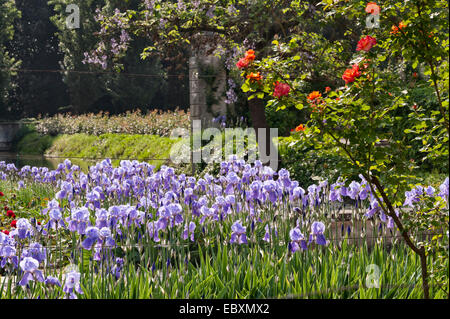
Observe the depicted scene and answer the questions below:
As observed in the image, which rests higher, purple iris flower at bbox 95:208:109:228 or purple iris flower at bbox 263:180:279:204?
purple iris flower at bbox 263:180:279:204

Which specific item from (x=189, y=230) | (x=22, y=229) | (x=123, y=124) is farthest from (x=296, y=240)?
(x=123, y=124)

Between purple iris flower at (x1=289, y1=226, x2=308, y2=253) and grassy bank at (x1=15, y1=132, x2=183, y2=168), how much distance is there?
8.05 meters

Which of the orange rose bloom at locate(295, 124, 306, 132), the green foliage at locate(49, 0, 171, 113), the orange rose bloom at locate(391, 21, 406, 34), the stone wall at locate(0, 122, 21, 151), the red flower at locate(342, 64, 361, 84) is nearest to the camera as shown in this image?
the orange rose bloom at locate(391, 21, 406, 34)

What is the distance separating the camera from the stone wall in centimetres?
2522

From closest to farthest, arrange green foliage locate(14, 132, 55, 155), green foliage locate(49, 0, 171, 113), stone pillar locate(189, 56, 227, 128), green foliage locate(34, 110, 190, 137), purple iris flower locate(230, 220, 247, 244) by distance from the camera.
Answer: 1. purple iris flower locate(230, 220, 247, 244)
2. stone pillar locate(189, 56, 227, 128)
3. green foliage locate(34, 110, 190, 137)
4. green foliage locate(14, 132, 55, 155)
5. green foliage locate(49, 0, 171, 113)

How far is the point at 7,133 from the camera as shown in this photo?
25938 mm

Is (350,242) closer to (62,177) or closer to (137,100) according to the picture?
(62,177)

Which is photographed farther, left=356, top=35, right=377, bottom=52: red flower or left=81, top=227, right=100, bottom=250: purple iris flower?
left=81, top=227, right=100, bottom=250: purple iris flower

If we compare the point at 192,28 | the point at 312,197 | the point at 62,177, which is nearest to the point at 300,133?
the point at 312,197

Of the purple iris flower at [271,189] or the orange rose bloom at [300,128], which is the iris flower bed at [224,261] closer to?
the purple iris flower at [271,189]

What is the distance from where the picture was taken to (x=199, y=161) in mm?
10688

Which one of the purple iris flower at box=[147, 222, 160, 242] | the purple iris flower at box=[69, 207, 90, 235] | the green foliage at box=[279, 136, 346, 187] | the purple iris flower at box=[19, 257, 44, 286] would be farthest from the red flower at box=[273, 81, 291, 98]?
the green foliage at box=[279, 136, 346, 187]

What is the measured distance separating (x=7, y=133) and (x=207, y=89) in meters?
17.2

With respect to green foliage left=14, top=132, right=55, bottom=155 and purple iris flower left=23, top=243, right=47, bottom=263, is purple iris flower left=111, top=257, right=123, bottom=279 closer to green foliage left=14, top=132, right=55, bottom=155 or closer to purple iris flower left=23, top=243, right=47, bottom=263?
purple iris flower left=23, top=243, right=47, bottom=263
